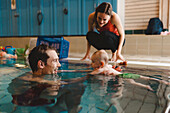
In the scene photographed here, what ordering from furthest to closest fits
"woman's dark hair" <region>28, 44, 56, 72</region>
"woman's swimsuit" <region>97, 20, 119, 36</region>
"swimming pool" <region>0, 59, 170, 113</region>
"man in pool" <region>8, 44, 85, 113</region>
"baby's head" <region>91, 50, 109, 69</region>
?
"woman's swimsuit" <region>97, 20, 119, 36</region>
"baby's head" <region>91, 50, 109, 69</region>
"woman's dark hair" <region>28, 44, 56, 72</region>
"man in pool" <region>8, 44, 85, 113</region>
"swimming pool" <region>0, 59, 170, 113</region>

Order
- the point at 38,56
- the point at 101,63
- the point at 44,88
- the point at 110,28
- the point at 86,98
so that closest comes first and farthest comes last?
the point at 86,98, the point at 44,88, the point at 38,56, the point at 101,63, the point at 110,28

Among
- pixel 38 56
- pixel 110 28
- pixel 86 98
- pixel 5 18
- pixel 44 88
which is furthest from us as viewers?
pixel 5 18

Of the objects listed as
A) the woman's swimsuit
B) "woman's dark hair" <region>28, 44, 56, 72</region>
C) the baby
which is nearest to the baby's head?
the baby

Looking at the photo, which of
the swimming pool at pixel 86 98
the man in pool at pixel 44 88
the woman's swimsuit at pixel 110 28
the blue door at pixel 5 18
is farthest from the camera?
the blue door at pixel 5 18

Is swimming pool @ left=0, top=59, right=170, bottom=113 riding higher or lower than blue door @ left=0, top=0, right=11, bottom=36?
lower

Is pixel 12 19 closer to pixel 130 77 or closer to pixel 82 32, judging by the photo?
pixel 82 32

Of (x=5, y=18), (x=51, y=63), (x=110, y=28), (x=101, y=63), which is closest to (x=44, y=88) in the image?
(x=51, y=63)

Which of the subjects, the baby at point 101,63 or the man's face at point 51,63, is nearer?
the man's face at point 51,63

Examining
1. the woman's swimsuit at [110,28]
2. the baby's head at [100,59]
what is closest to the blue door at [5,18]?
the woman's swimsuit at [110,28]

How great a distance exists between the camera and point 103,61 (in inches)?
73.4

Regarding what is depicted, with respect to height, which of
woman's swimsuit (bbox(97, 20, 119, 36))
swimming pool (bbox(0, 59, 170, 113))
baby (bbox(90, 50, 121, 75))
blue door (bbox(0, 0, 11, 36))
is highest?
blue door (bbox(0, 0, 11, 36))

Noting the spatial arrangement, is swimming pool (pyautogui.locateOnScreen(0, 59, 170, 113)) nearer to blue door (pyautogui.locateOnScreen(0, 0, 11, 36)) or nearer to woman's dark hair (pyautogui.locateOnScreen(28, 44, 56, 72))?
woman's dark hair (pyautogui.locateOnScreen(28, 44, 56, 72))

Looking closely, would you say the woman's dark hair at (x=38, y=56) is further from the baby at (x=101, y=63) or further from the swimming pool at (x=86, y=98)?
the baby at (x=101, y=63)

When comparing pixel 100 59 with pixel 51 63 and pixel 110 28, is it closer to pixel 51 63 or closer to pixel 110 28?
pixel 51 63
